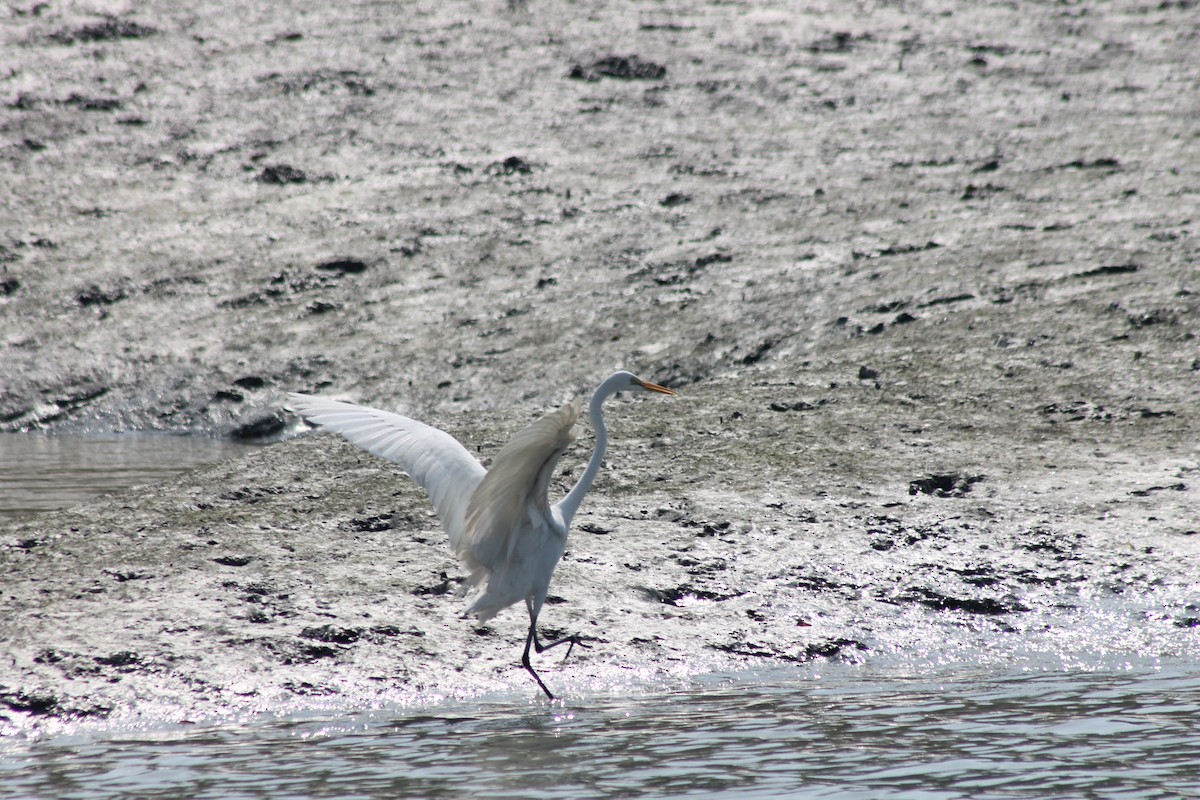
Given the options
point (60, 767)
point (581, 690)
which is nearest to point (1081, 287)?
point (581, 690)

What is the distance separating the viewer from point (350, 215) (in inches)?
481

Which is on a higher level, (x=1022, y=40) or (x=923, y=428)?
(x=1022, y=40)

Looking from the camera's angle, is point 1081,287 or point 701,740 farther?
point 1081,287

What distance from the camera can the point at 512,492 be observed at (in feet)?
17.4

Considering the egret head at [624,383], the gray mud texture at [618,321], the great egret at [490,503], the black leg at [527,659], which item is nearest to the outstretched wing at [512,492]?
the great egret at [490,503]

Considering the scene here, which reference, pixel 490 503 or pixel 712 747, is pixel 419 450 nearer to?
pixel 490 503

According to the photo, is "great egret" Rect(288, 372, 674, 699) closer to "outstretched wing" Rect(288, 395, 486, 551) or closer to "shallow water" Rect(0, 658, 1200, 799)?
"outstretched wing" Rect(288, 395, 486, 551)

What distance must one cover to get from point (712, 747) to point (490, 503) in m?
1.28

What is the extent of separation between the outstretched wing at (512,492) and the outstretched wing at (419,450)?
0.08 meters

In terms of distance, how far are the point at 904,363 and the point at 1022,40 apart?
7.87 meters

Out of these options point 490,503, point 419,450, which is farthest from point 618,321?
point 490,503

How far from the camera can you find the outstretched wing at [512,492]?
4762 millimetres

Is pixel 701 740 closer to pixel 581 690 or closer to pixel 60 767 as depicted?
pixel 581 690

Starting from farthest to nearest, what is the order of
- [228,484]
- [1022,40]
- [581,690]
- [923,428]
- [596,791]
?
[1022,40]
[923,428]
[228,484]
[581,690]
[596,791]
